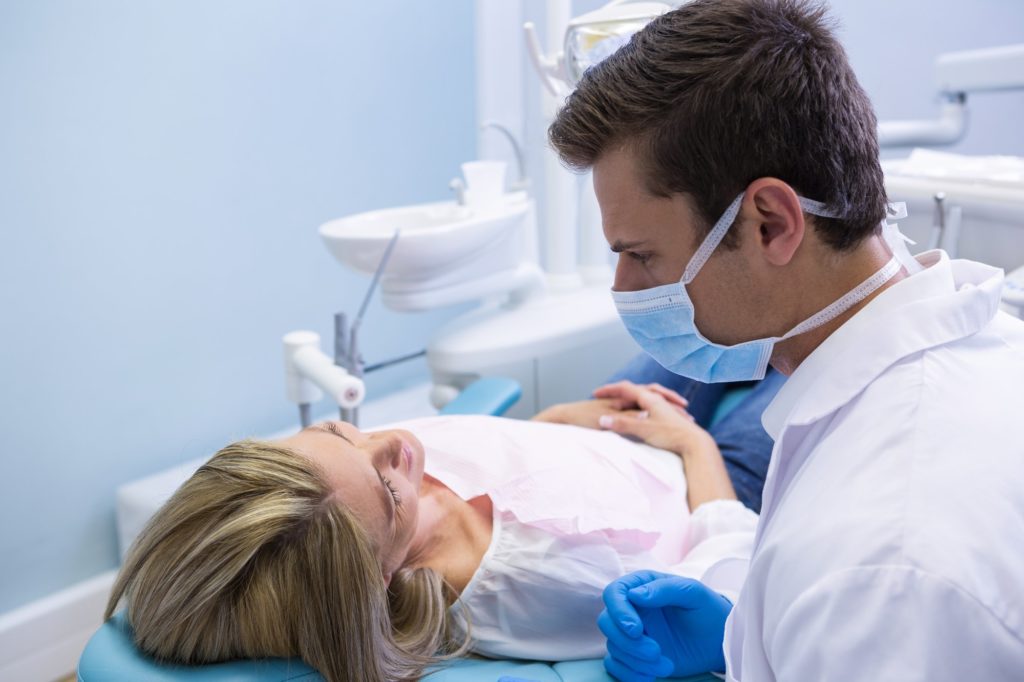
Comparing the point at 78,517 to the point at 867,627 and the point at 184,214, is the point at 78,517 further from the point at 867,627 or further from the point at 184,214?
the point at 867,627

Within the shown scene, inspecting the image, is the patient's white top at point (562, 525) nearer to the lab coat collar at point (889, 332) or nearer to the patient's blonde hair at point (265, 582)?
the patient's blonde hair at point (265, 582)

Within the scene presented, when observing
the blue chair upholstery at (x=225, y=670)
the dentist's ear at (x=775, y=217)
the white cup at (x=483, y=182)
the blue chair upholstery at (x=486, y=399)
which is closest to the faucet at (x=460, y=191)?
the white cup at (x=483, y=182)

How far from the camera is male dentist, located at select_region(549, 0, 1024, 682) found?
0.61 metres

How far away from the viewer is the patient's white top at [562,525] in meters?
1.16

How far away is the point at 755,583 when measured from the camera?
0.75 metres

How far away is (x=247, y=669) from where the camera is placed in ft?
3.33

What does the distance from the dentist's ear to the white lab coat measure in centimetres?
9

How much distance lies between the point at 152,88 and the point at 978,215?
1.80 m

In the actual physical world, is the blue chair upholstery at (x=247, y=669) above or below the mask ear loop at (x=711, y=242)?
below

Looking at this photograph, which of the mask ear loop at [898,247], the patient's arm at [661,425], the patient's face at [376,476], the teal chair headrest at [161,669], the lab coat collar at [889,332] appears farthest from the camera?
the patient's arm at [661,425]

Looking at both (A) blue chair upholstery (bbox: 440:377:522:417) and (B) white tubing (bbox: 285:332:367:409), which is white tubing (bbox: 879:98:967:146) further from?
(B) white tubing (bbox: 285:332:367:409)

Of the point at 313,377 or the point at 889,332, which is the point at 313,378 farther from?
the point at 889,332

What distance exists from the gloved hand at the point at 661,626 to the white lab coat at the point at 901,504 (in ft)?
0.63

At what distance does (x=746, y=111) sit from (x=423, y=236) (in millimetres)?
1149
